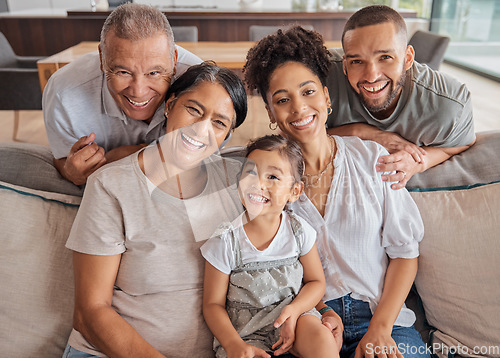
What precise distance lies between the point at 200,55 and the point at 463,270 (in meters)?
2.51

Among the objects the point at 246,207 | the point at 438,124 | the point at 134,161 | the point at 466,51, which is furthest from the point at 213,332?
the point at 466,51

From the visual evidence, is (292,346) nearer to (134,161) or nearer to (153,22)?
(134,161)

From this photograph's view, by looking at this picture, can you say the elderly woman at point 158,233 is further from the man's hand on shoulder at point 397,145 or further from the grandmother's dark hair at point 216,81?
the man's hand on shoulder at point 397,145

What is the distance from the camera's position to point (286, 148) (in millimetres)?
1226

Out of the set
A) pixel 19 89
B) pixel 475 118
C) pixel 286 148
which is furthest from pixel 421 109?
pixel 475 118

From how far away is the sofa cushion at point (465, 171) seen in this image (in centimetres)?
155

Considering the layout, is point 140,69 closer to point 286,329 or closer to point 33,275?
point 33,275

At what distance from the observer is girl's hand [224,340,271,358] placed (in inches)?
42.0

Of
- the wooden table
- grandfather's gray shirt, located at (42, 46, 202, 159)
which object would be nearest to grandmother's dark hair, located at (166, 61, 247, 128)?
grandfather's gray shirt, located at (42, 46, 202, 159)

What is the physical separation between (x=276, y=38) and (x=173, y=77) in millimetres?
360

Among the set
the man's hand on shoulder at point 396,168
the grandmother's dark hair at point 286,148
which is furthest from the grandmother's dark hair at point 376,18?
the grandmother's dark hair at point 286,148

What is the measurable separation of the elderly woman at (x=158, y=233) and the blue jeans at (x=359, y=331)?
0.40m

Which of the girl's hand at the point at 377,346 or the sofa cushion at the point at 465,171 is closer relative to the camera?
the girl's hand at the point at 377,346

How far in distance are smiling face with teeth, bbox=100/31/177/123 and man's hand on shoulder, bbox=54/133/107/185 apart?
18cm
